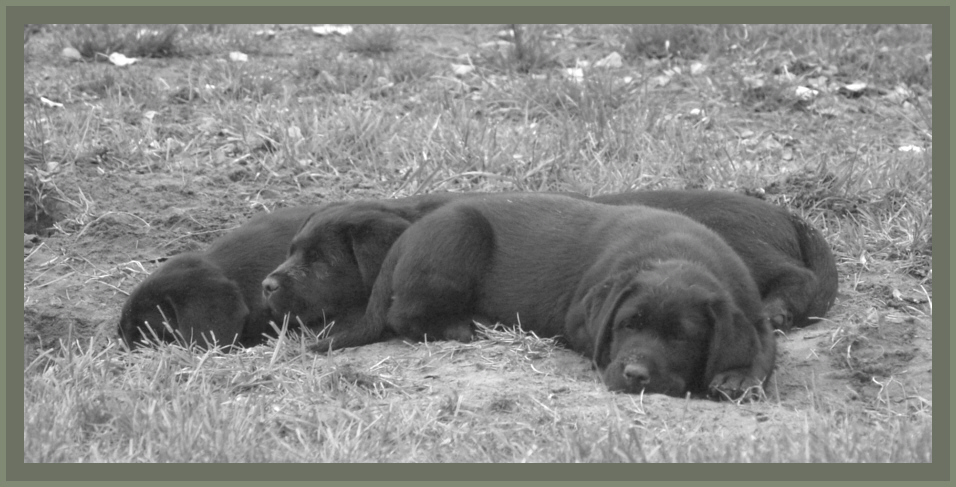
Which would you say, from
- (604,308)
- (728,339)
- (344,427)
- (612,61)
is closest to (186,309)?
(344,427)

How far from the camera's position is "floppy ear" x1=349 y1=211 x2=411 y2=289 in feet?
21.7

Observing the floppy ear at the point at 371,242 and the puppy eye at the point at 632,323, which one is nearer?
the puppy eye at the point at 632,323

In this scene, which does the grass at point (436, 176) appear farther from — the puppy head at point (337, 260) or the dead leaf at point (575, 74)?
the puppy head at point (337, 260)

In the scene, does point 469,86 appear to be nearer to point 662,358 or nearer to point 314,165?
point 314,165

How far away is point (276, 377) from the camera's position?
17.4 feet

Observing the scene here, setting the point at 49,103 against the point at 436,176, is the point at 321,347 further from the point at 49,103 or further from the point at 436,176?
the point at 49,103

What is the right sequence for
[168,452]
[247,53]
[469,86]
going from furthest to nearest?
[247,53]
[469,86]
[168,452]

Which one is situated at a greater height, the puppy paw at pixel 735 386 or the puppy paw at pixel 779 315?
the puppy paw at pixel 735 386

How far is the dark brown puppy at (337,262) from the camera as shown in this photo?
6.52 m

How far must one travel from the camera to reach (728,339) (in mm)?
5152

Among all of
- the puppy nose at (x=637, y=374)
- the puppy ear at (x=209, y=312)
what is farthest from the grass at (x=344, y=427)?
the puppy ear at (x=209, y=312)

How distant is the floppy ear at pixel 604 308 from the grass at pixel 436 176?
0.19m

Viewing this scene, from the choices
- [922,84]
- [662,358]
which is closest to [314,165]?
[662,358]

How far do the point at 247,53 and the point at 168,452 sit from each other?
282 inches
